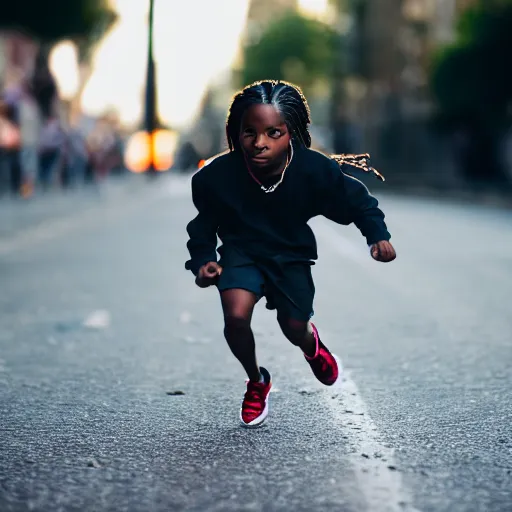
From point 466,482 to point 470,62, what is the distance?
34165mm

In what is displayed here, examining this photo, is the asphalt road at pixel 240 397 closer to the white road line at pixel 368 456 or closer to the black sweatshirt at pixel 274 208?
the white road line at pixel 368 456

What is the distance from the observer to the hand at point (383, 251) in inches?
180

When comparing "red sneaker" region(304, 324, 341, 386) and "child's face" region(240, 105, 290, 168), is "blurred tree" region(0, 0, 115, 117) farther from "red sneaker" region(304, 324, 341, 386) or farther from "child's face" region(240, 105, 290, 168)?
"child's face" region(240, 105, 290, 168)

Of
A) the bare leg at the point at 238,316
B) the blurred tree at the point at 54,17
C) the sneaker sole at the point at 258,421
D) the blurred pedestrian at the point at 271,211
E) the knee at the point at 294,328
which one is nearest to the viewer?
the blurred pedestrian at the point at 271,211

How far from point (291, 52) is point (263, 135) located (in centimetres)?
8802

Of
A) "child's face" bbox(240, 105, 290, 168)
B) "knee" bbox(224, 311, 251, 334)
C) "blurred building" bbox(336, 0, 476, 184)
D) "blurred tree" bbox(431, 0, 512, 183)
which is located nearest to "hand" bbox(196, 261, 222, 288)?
"knee" bbox(224, 311, 251, 334)

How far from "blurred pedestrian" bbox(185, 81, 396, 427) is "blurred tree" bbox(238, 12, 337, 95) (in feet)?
281

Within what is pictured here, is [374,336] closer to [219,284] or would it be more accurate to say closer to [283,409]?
[283,409]

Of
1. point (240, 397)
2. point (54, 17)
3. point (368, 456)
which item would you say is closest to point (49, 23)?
point (54, 17)

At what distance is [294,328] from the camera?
189 inches

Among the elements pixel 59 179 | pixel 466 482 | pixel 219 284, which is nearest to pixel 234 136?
pixel 219 284

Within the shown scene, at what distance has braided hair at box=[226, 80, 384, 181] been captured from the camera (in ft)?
14.7

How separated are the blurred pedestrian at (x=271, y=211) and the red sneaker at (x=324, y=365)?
0.31 metres

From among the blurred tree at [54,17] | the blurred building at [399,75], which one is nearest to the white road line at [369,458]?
the blurred tree at [54,17]
